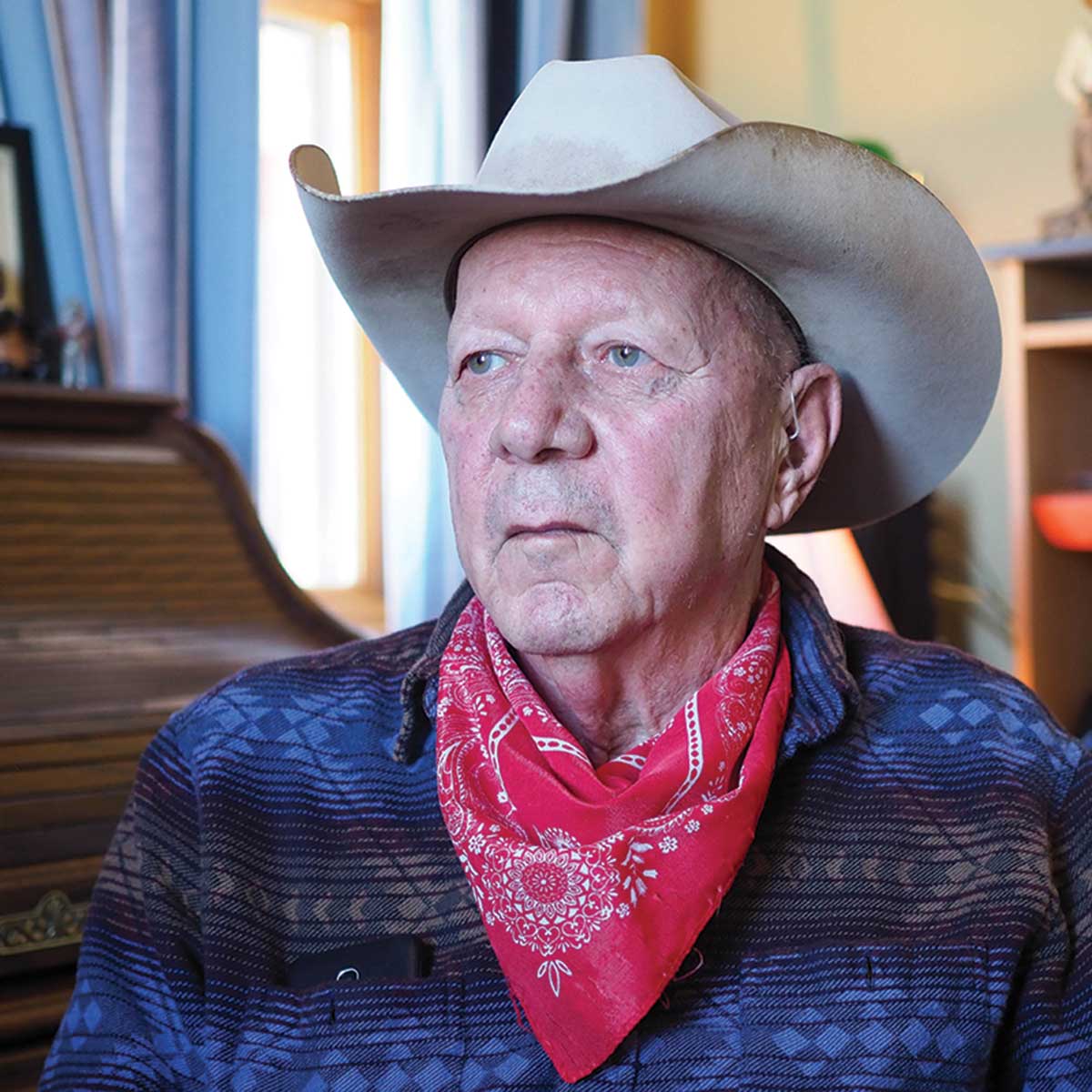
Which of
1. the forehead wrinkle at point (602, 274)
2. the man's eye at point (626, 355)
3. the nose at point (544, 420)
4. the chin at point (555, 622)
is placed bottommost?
the chin at point (555, 622)

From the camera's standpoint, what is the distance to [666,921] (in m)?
0.98

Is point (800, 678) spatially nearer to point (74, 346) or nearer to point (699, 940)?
point (699, 940)

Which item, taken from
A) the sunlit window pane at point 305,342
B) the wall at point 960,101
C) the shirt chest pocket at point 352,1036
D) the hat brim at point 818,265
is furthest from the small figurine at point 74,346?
the wall at point 960,101

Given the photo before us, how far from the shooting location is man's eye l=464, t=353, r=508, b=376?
1110 millimetres

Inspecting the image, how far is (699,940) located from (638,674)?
21 centimetres

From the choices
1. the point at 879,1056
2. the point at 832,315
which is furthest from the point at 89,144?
the point at 879,1056

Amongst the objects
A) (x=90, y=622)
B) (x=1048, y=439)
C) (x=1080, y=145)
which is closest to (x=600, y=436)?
(x=90, y=622)

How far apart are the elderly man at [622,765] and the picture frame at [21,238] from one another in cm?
118

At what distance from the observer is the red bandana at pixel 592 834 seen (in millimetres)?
974

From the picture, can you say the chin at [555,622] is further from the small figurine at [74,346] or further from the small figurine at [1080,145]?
the small figurine at [1080,145]

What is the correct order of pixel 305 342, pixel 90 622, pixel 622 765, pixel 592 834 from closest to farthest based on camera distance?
pixel 592 834, pixel 622 765, pixel 90 622, pixel 305 342

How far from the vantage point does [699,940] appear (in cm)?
104

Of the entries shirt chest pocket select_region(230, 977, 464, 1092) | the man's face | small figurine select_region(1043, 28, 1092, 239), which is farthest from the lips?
small figurine select_region(1043, 28, 1092, 239)

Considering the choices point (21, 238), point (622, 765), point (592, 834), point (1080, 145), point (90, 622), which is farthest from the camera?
point (1080, 145)
